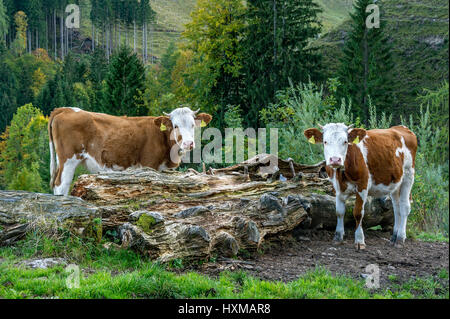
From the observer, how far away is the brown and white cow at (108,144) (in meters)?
9.91

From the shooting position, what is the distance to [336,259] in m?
6.54

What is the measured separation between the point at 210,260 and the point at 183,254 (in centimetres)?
43

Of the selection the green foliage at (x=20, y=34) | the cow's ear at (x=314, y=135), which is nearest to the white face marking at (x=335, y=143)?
the cow's ear at (x=314, y=135)

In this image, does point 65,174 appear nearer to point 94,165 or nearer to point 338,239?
point 94,165

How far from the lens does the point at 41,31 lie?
317 ft

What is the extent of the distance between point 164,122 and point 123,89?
3532 cm

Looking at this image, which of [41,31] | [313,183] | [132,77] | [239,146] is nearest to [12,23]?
[41,31]

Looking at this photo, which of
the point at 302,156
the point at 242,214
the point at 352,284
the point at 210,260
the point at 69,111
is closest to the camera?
the point at 352,284

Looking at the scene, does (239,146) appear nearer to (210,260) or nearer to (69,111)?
(69,111)

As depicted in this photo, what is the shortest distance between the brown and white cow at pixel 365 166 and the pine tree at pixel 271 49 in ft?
95.2

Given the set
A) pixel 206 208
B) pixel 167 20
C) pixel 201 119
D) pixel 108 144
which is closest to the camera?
pixel 206 208

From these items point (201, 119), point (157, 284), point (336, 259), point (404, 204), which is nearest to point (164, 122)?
point (201, 119)
